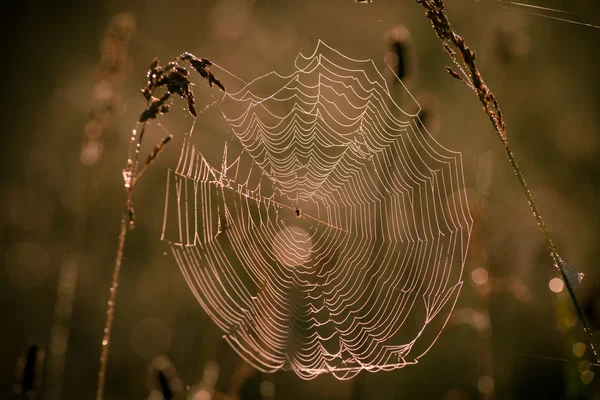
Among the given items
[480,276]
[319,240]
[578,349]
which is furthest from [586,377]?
[319,240]

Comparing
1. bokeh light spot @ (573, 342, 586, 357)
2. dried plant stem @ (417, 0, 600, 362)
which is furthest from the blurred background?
dried plant stem @ (417, 0, 600, 362)

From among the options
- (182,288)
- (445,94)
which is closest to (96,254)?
(182,288)

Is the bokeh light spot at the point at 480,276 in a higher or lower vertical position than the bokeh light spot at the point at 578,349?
higher

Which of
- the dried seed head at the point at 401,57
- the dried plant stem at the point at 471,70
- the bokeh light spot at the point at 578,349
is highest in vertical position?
the dried seed head at the point at 401,57

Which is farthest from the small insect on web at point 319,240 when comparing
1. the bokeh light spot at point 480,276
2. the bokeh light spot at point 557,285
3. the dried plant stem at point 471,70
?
the dried plant stem at point 471,70

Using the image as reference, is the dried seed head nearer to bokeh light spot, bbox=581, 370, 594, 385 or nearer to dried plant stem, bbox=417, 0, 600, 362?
dried plant stem, bbox=417, 0, 600, 362

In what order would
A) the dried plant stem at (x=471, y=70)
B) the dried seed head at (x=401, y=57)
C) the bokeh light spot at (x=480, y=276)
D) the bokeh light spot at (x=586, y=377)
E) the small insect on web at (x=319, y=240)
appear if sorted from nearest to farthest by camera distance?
the bokeh light spot at (x=586, y=377), the dried plant stem at (x=471, y=70), the bokeh light spot at (x=480, y=276), the dried seed head at (x=401, y=57), the small insect on web at (x=319, y=240)

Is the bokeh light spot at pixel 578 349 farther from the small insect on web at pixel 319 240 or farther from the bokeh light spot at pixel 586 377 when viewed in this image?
the small insect on web at pixel 319 240

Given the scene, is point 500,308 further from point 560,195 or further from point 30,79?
point 30,79

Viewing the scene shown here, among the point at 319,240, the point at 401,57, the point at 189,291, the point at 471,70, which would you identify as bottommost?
the point at 189,291

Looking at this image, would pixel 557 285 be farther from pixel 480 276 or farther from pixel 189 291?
pixel 189 291
